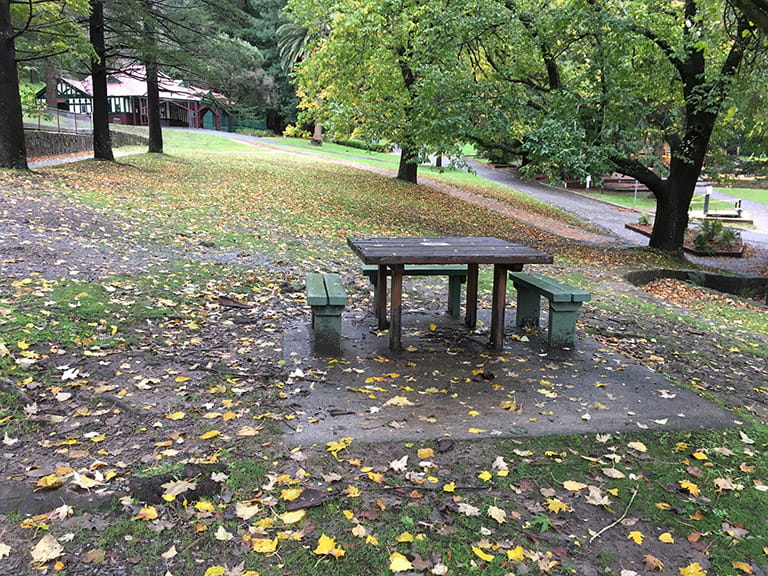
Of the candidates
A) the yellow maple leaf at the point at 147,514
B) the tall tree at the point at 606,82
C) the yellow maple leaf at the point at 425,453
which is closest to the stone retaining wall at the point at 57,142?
the tall tree at the point at 606,82

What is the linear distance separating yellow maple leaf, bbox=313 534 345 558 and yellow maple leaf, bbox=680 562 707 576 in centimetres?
149

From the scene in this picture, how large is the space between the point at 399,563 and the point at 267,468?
1.01 meters

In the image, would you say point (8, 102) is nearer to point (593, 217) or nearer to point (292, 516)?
point (292, 516)

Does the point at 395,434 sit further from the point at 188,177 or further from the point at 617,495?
the point at 188,177

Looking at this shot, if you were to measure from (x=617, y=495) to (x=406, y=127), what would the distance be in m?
11.7

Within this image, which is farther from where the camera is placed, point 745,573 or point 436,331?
point 436,331

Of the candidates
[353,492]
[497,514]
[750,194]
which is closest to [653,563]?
[497,514]

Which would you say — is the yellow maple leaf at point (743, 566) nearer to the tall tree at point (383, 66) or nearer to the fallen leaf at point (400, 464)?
the fallen leaf at point (400, 464)

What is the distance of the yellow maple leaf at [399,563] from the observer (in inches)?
104

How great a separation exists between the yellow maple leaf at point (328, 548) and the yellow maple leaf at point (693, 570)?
1.49 metres

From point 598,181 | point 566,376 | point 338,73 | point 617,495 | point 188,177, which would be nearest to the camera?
point 617,495

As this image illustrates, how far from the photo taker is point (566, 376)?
5000mm

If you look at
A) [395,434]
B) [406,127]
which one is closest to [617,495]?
[395,434]

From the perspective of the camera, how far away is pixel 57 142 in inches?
905
